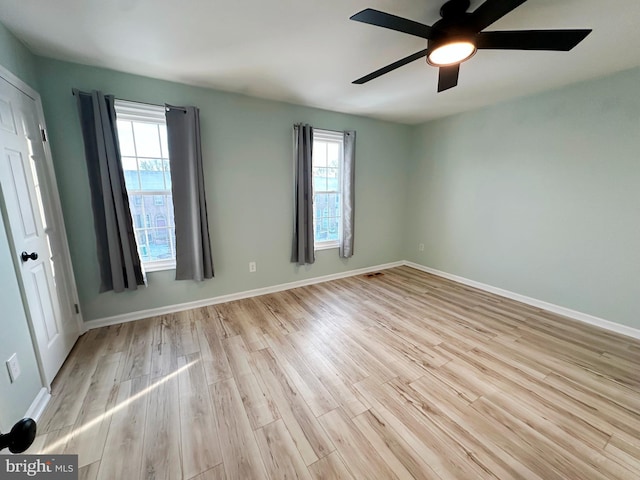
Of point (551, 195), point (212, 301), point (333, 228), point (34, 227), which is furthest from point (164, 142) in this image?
point (551, 195)

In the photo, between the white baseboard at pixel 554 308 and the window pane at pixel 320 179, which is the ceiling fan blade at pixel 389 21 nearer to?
the window pane at pixel 320 179

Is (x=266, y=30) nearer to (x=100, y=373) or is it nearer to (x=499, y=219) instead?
(x=100, y=373)

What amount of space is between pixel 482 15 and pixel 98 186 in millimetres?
3132

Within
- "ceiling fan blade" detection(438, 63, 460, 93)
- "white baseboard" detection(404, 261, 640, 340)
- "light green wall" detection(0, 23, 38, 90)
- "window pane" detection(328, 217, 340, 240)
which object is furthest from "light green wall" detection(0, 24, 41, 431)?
"white baseboard" detection(404, 261, 640, 340)

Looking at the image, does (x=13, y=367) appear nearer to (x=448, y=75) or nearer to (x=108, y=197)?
(x=108, y=197)

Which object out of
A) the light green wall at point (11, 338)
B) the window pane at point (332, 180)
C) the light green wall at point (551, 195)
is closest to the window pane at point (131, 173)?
A: the light green wall at point (11, 338)

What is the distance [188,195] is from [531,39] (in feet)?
9.65

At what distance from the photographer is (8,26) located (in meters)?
1.66

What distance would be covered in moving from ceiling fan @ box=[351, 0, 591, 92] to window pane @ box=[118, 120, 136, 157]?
2398 millimetres

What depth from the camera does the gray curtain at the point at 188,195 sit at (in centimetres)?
253

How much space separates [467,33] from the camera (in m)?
1.42

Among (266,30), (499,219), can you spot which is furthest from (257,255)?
(499,219)

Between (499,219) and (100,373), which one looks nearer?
(100,373)

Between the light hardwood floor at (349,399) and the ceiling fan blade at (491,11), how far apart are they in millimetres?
2192
